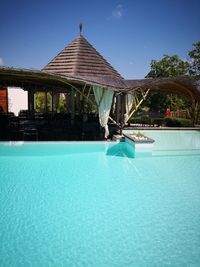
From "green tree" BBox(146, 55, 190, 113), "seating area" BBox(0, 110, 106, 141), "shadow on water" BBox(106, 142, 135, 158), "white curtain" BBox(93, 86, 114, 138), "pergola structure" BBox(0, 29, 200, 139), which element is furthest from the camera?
"green tree" BBox(146, 55, 190, 113)

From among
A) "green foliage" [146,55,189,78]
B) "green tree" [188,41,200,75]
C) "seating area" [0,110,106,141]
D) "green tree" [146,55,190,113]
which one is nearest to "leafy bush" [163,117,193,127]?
"green tree" [146,55,190,113]

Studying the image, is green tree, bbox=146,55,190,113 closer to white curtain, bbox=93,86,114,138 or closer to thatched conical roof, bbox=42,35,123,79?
thatched conical roof, bbox=42,35,123,79

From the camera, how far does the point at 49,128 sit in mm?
15445

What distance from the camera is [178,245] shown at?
3904 millimetres

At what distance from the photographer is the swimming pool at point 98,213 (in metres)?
3.65

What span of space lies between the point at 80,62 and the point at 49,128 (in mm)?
6645

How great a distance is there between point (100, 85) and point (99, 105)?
1.14 metres

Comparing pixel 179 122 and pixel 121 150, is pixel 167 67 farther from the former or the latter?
pixel 121 150

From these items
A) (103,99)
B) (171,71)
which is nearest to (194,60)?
(171,71)

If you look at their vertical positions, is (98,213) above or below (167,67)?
below

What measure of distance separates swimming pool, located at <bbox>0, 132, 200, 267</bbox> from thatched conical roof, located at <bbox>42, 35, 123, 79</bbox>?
439 inches

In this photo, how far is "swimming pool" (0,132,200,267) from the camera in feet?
12.0

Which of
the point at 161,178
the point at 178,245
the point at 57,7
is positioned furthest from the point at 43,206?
the point at 57,7

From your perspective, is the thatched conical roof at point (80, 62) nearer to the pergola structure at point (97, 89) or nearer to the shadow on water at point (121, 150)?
the pergola structure at point (97, 89)
